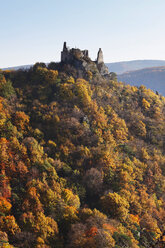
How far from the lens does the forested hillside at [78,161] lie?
41.9 metres

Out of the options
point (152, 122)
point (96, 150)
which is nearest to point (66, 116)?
point (96, 150)

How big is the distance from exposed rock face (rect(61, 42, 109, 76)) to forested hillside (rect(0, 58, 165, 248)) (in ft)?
8.12

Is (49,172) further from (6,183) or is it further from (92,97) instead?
(92,97)

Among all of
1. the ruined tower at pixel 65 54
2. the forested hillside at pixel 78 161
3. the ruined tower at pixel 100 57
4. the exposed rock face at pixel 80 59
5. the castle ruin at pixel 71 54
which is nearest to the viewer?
the forested hillside at pixel 78 161

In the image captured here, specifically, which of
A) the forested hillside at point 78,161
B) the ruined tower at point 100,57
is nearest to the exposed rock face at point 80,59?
the ruined tower at point 100,57

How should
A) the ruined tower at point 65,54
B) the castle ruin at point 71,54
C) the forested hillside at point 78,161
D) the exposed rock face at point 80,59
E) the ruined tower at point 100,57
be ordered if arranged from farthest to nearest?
1. the ruined tower at point 100,57
2. the ruined tower at point 65,54
3. the castle ruin at point 71,54
4. the exposed rock face at point 80,59
5. the forested hillside at point 78,161

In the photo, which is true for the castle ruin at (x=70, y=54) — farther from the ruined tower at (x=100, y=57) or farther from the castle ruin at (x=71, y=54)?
the ruined tower at (x=100, y=57)

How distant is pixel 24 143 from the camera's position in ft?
210

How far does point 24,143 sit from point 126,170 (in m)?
32.7

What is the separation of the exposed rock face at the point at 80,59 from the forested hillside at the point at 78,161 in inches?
97.4

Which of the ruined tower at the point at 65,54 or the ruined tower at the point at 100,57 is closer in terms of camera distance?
the ruined tower at the point at 65,54

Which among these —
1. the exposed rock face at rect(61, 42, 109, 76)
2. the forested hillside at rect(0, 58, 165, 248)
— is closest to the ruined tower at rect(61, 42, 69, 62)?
the exposed rock face at rect(61, 42, 109, 76)

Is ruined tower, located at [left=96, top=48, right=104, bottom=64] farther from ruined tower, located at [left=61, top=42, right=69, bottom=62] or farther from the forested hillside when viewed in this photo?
ruined tower, located at [left=61, top=42, right=69, bottom=62]

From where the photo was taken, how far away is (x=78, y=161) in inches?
2618
